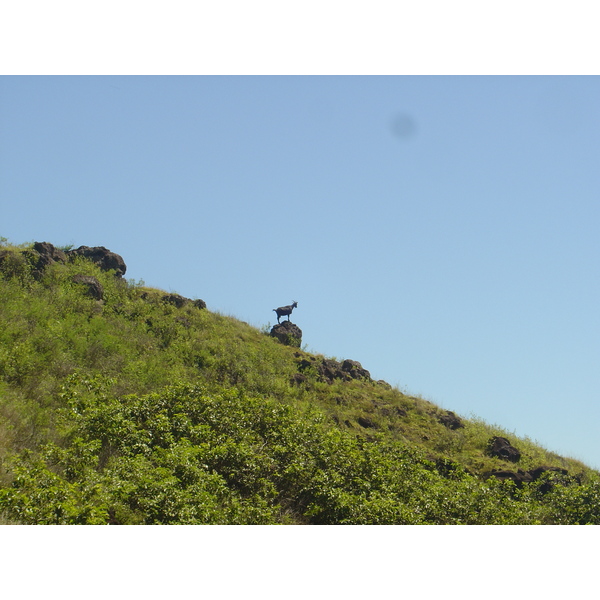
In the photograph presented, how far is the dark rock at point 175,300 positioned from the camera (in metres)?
33.4

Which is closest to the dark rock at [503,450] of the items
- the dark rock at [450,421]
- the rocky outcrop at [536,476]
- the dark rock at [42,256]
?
the rocky outcrop at [536,476]

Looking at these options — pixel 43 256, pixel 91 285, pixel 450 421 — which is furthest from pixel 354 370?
pixel 43 256

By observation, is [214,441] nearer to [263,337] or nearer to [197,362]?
[197,362]

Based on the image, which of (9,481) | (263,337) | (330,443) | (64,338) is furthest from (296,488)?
(263,337)

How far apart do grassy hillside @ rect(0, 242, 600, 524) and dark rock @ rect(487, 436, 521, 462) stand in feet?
0.84

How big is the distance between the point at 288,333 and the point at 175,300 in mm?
8444

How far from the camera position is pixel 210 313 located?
115 ft

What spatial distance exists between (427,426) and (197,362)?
12.9m

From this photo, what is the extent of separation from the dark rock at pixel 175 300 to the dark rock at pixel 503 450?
795 inches

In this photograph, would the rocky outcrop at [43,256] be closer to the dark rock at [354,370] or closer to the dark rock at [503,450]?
the dark rock at [354,370]

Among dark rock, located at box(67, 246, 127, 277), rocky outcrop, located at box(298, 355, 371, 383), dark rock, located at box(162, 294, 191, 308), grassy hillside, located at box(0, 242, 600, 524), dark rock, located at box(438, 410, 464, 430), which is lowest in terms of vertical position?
grassy hillside, located at box(0, 242, 600, 524)

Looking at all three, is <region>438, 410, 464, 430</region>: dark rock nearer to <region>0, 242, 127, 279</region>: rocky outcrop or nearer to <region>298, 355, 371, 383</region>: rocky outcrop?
<region>298, 355, 371, 383</region>: rocky outcrop

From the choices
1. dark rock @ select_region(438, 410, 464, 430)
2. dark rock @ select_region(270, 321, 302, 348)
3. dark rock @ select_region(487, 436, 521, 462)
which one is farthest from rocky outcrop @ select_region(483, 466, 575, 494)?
dark rock @ select_region(270, 321, 302, 348)

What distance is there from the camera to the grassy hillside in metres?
10.6
